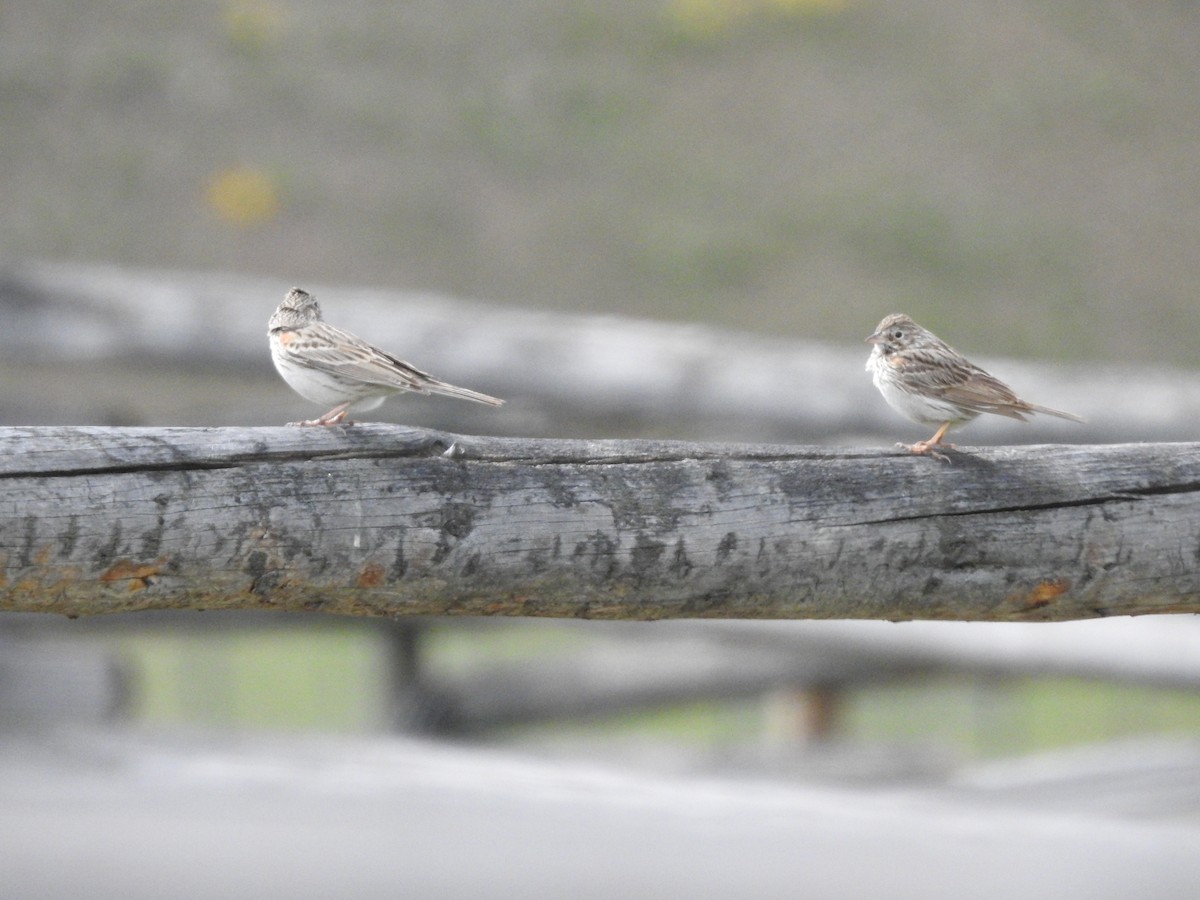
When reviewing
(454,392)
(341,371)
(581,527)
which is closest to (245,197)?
(341,371)

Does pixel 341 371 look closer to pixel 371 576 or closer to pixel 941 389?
pixel 371 576

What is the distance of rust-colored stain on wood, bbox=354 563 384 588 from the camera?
2516 mm

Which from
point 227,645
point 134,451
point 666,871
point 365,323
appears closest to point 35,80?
point 227,645

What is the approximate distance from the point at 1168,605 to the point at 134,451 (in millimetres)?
2063

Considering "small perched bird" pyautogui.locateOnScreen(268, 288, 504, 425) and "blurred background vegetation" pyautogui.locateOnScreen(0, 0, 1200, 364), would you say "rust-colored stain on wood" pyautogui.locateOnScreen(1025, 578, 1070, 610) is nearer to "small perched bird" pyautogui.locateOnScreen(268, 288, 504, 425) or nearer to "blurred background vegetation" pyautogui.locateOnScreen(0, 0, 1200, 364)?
"small perched bird" pyautogui.locateOnScreen(268, 288, 504, 425)

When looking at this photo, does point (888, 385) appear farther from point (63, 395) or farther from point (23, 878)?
point (63, 395)

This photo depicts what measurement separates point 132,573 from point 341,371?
1168 millimetres

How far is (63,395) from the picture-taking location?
10.4m

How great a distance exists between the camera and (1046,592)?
9.54ft

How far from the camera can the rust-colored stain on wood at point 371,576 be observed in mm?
2516

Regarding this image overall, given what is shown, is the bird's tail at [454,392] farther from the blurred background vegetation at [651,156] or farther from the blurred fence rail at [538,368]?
the blurred background vegetation at [651,156]

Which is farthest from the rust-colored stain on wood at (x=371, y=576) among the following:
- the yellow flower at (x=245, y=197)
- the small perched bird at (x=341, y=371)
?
the yellow flower at (x=245, y=197)

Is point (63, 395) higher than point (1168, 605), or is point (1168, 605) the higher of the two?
point (63, 395)

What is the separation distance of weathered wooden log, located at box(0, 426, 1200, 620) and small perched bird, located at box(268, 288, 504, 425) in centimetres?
69
